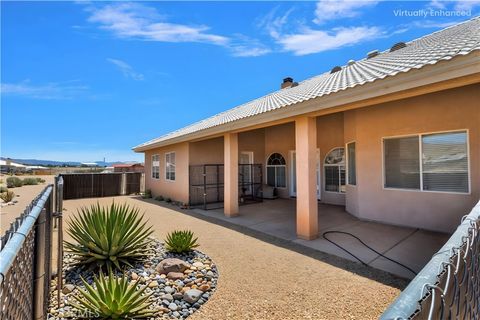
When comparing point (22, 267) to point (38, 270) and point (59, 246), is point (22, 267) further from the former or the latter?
point (59, 246)

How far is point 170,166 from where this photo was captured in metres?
15.2

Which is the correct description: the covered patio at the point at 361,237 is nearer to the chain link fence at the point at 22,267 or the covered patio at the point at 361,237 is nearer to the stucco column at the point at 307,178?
the stucco column at the point at 307,178

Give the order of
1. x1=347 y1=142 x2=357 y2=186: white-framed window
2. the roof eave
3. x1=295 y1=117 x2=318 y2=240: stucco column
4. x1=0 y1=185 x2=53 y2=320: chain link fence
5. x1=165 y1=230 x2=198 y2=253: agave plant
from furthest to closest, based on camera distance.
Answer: x1=347 y1=142 x2=357 y2=186: white-framed window → x1=295 y1=117 x2=318 y2=240: stucco column → x1=165 y1=230 x2=198 y2=253: agave plant → the roof eave → x1=0 y1=185 x2=53 y2=320: chain link fence

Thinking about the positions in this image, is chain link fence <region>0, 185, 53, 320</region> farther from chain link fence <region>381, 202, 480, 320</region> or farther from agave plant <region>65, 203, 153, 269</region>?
chain link fence <region>381, 202, 480, 320</region>

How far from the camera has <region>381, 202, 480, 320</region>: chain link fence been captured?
0.88 meters

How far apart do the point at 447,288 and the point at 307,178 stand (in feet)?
18.2

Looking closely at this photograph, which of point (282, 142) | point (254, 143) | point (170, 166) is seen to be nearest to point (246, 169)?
point (254, 143)

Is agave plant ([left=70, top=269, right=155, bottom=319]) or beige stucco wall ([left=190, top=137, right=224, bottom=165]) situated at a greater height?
beige stucco wall ([left=190, top=137, right=224, bottom=165])

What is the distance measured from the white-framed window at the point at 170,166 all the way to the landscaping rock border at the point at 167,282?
956cm

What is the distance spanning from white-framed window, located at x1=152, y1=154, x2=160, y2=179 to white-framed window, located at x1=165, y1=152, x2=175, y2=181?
160 centimetres

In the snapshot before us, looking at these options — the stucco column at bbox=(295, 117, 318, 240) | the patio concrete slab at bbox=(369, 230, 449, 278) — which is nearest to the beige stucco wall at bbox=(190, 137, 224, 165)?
the stucco column at bbox=(295, 117, 318, 240)

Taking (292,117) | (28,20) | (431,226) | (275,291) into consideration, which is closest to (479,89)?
(431,226)

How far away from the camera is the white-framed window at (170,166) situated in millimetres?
14758

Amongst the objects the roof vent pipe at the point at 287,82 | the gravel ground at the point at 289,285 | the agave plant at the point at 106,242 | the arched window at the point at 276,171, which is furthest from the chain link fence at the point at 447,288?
Answer: the roof vent pipe at the point at 287,82
